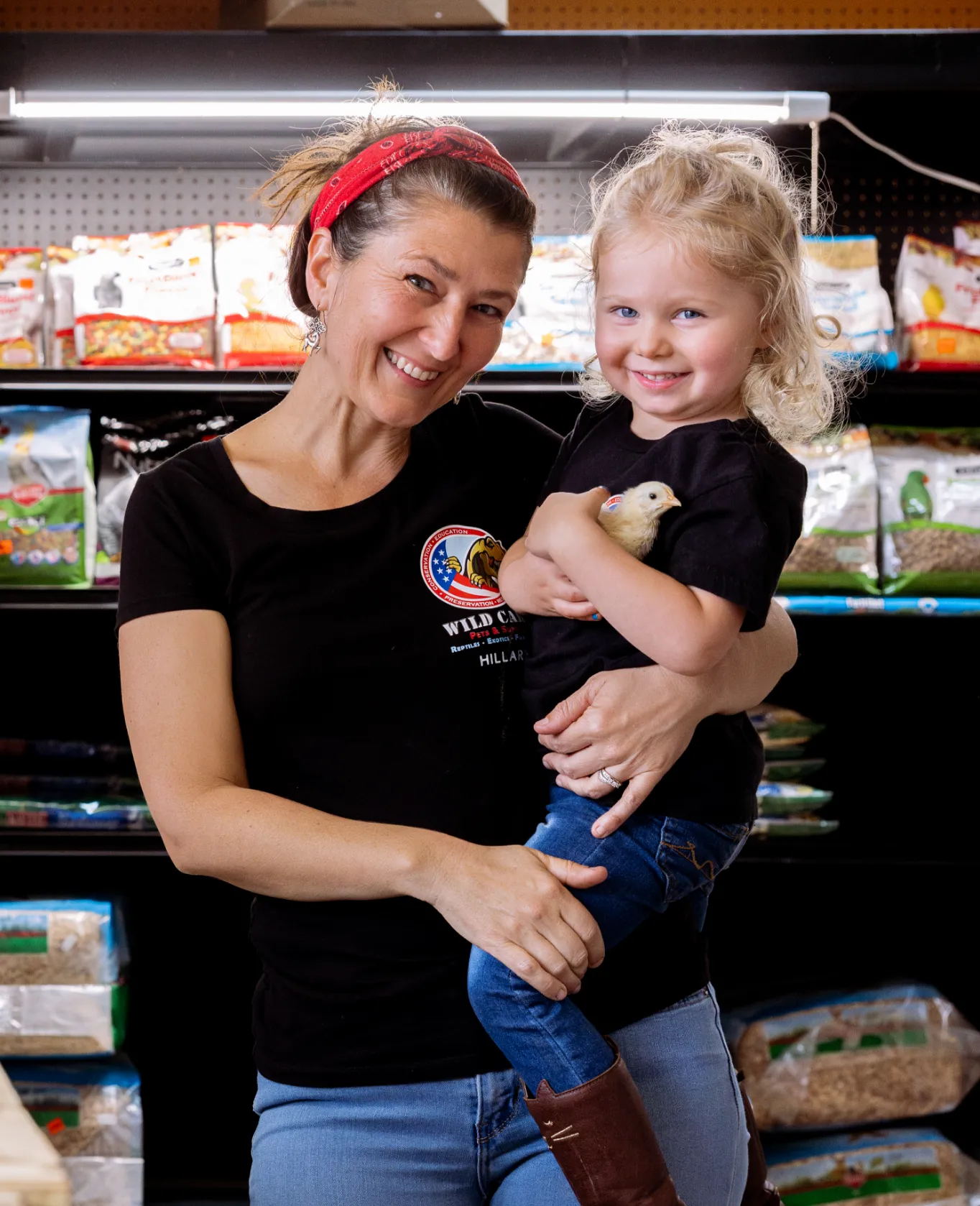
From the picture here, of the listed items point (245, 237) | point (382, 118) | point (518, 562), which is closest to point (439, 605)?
point (518, 562)

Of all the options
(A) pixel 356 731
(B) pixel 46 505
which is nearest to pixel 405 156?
(A) pixel 356 731

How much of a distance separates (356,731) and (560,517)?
12.8 inches

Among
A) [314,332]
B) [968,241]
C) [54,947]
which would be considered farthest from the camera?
[968,241]

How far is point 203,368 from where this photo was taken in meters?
2.62

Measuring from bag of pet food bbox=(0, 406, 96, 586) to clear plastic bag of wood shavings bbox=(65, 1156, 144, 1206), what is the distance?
1.29m

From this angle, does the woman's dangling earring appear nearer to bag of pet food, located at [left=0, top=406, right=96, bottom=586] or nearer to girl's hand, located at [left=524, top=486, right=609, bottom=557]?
girl's hand, located at [left=524, top=486, right=609, bottom=557]

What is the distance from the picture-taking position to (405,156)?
1.33 m

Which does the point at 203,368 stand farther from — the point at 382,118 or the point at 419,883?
the point at 419,883

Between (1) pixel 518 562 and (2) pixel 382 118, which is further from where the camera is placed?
(2) pixel 382 118

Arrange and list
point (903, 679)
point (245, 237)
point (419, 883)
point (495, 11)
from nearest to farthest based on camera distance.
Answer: point (419, 883) < point (495, 11) < point (245, 237) < point (903, 679)

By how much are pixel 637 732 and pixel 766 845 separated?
5.28 feet

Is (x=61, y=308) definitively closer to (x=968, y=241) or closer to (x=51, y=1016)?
(x=51, y=1016)

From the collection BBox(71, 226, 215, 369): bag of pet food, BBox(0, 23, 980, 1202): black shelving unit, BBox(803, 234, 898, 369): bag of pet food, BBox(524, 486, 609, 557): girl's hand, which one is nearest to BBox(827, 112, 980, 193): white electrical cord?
BBox(0, 23, 980, 1202): black shelving unit

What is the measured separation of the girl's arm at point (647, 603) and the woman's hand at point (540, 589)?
0.09 ft
